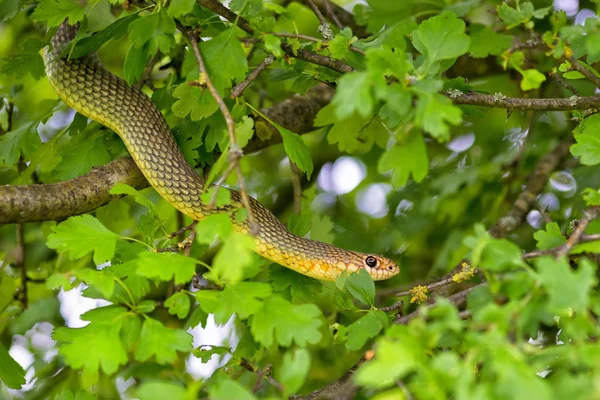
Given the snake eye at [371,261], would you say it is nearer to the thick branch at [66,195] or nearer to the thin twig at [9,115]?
the thick branch at [66,195]

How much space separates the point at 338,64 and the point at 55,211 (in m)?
1.70

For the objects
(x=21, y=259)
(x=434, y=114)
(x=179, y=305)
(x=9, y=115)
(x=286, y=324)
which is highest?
(x=434, y=114)

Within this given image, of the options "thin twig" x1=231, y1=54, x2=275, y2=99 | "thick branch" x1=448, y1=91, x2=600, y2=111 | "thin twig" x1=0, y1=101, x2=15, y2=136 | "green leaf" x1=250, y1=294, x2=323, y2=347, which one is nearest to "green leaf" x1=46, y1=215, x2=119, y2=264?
"green leaf" x1=250, y1=294, x2=323, y2=347

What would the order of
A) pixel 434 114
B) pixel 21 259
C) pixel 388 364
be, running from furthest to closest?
pixel 21 259 < pixel 434 114 < pixel 388 364

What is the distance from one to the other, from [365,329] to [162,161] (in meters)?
1.92

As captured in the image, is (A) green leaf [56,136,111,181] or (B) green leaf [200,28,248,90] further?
(A) green leaf [56,136,111,181]

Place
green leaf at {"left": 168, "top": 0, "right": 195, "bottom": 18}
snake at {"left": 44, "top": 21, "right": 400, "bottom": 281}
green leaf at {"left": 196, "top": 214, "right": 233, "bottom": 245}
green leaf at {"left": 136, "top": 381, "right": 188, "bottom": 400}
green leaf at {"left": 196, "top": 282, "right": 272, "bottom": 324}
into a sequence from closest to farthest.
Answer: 1. green leaf at {"left": 136, "top": 381, "right": 188, "bottom": 400}
2. green leaf at {"left": 196, "top": 214, "right": 233, "bottom": 245}
3. green leaf at {"left": 196, "top": 282, "right": 272, "bottom": 324}
4. green leaf at {"left": 168, "top": 0, "right": 195, "bottom": 18}
5. snake at {"left": 44, "top": 21, "right": 400, "bottom": 281}

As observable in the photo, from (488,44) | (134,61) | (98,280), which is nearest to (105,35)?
(134,61)

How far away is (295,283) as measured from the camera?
4203mm

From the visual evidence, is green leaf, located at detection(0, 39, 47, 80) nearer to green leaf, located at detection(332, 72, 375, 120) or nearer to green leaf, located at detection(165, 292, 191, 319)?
green leaf, located at detection(165, 292, 191, 319)

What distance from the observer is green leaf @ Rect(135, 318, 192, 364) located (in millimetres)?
2926

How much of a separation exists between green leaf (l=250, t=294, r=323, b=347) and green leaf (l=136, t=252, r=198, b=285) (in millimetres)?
369

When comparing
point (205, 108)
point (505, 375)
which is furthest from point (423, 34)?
point (505, 375)

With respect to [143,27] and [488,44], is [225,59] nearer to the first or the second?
[143,27]
